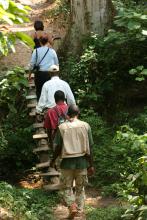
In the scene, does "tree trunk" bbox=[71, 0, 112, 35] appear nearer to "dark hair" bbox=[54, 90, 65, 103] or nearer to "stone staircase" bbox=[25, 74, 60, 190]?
"stone staircase" bbox=[25, 74, 60, 190]

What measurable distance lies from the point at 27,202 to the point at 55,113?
151 cm

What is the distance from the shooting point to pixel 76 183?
6871 mm

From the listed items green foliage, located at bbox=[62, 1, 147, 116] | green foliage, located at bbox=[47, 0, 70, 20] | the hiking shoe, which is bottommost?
the hiking shoe

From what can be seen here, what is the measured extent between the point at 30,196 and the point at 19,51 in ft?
25.6

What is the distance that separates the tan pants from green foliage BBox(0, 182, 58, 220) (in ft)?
1.45

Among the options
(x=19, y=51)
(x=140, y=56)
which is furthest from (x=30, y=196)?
(x=19, y=51)

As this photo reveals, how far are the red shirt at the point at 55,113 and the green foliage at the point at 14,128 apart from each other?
1.82 meters

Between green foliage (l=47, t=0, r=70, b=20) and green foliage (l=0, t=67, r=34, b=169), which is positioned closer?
green foliage (l=0, t=67, r=34, b=169)

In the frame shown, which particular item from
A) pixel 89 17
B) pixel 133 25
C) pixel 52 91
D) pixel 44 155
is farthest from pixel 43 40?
pixel 89 17

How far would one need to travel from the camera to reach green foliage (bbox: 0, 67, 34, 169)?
9.70m

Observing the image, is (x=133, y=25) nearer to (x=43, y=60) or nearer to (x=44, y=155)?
(x=43, y=60)

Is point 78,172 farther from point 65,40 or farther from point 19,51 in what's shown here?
point 19,51

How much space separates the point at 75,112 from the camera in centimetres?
660

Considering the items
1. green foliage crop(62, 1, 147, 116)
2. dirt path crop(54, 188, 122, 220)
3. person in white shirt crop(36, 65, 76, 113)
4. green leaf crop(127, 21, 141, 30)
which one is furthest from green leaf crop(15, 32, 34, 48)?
green foliage crop(62, 1, 147, 116)
